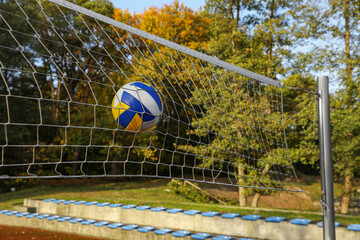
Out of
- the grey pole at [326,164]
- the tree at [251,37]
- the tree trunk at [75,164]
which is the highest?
the tree at [251,37]

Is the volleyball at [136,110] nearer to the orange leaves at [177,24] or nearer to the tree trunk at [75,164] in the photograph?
the orange leaves at [177,24]

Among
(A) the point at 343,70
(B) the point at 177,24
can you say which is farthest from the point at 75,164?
(A) the point at 343,70

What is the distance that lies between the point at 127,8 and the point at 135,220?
16565mm

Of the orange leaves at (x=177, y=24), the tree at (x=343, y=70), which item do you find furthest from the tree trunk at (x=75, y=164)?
the tree at (x=343, y=70)

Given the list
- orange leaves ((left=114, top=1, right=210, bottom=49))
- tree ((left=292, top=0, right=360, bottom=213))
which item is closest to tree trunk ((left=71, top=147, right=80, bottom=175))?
orange leaves ((left=114, top=1, right=210, bottom=49))

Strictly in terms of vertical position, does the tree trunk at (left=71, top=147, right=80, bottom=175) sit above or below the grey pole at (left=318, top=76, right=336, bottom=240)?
below

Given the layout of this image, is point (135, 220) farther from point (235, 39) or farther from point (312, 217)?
point (235, 39)

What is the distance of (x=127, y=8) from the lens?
21.3 m

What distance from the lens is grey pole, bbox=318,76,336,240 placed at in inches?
143

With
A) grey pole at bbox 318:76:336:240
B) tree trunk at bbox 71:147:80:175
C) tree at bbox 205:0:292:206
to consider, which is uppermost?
tree at bbox 205:0:292:206

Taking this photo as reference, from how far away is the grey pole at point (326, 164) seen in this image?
3.63 meters

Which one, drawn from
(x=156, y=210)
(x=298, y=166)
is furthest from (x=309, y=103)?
(x=298, y=166)

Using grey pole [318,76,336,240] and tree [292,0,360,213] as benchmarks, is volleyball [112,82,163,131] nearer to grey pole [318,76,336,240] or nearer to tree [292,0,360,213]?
grey pole [318,76,336,240]

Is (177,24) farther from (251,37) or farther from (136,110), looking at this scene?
(136,110)
